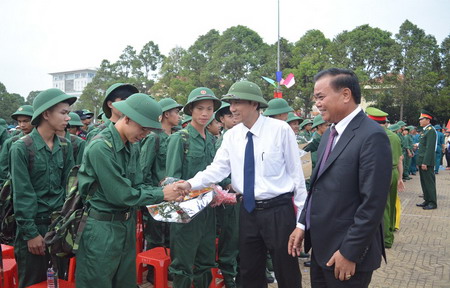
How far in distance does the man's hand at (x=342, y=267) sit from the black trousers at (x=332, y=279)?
9 centimetres

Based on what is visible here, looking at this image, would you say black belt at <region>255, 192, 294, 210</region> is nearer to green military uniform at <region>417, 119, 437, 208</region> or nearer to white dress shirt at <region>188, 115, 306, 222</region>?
white dress shirt at <region>188, 115, 306, 222</region>

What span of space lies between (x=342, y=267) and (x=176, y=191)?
151 cm

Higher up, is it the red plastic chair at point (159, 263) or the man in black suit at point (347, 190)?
the man in black suit at point (347, 190)

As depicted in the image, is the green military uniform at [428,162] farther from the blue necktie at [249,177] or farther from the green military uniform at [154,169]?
the blue necktie at [249,177]

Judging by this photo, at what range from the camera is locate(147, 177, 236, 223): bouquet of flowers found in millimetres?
3291

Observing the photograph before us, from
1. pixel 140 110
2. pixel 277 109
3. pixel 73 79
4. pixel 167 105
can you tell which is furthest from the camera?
pixel 73 79

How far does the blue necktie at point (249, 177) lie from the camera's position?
129 inches

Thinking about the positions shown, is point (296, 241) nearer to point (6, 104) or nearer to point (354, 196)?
point (354, 196)

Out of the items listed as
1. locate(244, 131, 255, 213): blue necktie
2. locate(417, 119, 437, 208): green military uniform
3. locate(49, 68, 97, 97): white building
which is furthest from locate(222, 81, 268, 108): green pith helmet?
locate(49, 68, 97, 97): white building

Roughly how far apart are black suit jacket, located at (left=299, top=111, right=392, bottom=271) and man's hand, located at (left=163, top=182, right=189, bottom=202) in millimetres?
1201

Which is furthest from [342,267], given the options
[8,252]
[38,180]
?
[8,252]

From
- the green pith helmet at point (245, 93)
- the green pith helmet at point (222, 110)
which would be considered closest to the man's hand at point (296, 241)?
the green pith helmet at point (245, 93)

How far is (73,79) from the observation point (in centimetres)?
12675

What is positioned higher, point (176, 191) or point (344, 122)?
point (344, 122)
